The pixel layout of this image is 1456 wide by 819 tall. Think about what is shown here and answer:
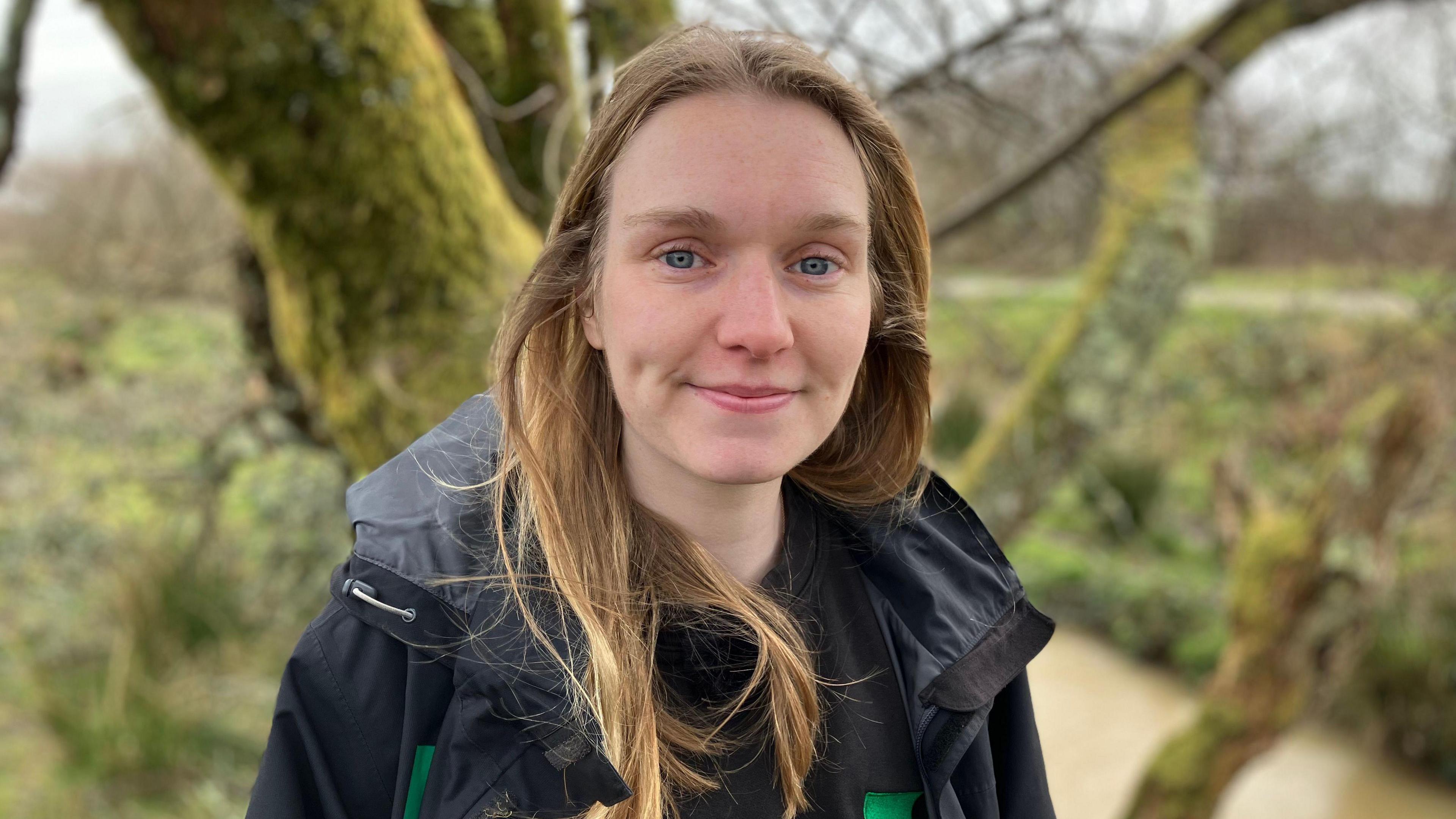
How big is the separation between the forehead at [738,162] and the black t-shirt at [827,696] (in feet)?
1.71

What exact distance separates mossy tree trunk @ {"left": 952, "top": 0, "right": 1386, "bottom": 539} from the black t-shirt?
251cm

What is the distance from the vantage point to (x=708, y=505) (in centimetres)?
143

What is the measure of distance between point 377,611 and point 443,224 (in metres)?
1.13

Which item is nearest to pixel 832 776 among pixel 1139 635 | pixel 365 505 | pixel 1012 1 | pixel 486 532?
pixel 486 532

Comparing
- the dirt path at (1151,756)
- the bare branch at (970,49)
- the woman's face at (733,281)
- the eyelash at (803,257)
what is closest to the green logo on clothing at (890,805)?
the woman's face at (733,281)

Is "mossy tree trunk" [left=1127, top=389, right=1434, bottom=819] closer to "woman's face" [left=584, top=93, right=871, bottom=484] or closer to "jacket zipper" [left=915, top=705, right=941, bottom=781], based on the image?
"jacket zipper" [left=915, top=705, right=941, bottom=781]

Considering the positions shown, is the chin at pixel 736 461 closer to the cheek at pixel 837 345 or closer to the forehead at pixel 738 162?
the cheek at pixel 837 345

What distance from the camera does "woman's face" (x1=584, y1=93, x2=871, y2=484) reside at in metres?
1.25

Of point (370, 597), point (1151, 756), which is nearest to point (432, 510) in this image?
point (370, 597)

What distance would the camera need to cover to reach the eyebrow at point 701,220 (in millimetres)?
1249

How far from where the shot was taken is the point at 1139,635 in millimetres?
8484

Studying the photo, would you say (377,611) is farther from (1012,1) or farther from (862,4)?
(1012,1)

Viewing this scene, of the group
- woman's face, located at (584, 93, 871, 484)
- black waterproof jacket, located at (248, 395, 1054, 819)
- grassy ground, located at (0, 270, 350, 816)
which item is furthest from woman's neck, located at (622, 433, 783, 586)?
grassy ground, located at (0, 270, 350, 816)

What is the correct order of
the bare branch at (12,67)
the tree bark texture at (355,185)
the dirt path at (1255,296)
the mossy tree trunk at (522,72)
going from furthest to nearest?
the dirt path at (1255,296) < the mossy tree trunk at (522,72) < the bare branch at (12,67) < the tree bark texture at (355,185)
